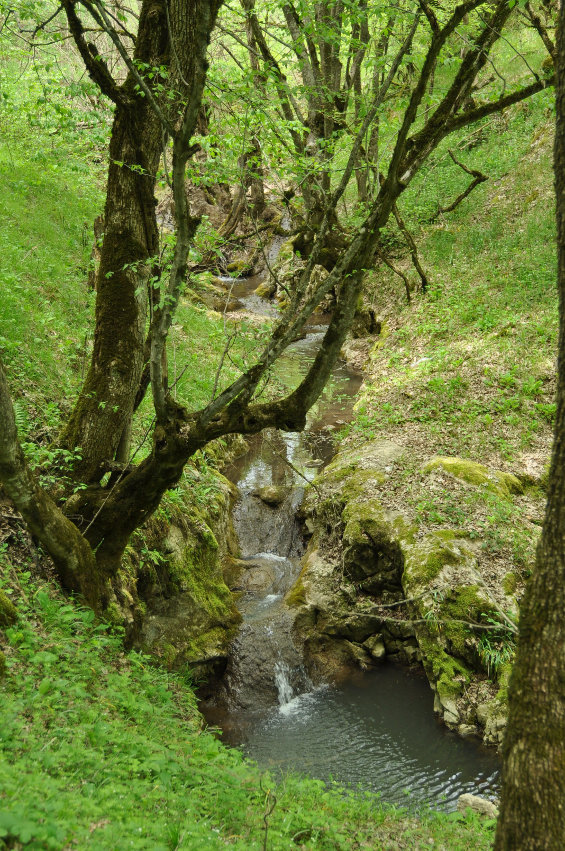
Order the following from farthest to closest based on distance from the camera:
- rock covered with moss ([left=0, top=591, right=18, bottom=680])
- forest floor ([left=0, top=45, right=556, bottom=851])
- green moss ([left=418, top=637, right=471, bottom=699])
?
green moss ([left=418, top=637, right=471, bottom=699]) < rock covered with moss ([left=0, top=591, right=18, bottom=680]) < forest floor ([left=0, top=45, right=556, bottom=851])

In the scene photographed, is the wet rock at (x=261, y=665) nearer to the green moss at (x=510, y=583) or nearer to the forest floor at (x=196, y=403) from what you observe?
the forest floor at (x=196, y=403)

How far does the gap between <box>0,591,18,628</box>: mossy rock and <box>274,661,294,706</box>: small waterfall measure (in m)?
3.71

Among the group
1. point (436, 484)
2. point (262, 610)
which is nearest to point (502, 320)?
point (436, 484)

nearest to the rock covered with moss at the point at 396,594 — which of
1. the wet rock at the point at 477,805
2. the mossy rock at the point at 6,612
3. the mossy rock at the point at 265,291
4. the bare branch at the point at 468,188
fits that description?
the wet rock at the point at 477,805

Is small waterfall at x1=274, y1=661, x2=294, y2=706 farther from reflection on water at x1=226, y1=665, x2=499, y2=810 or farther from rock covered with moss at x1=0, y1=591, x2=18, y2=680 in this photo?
rock covered with moss at x1=0, y1=591, x2=18, y2=680

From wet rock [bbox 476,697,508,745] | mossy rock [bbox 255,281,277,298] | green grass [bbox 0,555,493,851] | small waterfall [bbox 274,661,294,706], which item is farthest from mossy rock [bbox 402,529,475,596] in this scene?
mossy rock [bbox 255,281,277,298]

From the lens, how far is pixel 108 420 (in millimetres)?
4922

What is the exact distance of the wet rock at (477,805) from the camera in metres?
4.32

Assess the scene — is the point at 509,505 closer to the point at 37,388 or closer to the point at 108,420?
the point at 108,420

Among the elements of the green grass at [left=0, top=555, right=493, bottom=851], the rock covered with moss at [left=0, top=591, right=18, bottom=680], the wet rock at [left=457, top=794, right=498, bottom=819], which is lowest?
the wet rock at [left=457, top=794, right=498, bottom=819]

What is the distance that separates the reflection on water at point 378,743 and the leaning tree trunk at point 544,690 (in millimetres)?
2965

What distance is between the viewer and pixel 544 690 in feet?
6.73

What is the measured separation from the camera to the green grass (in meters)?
2.33

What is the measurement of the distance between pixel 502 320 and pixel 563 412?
9573 mm
